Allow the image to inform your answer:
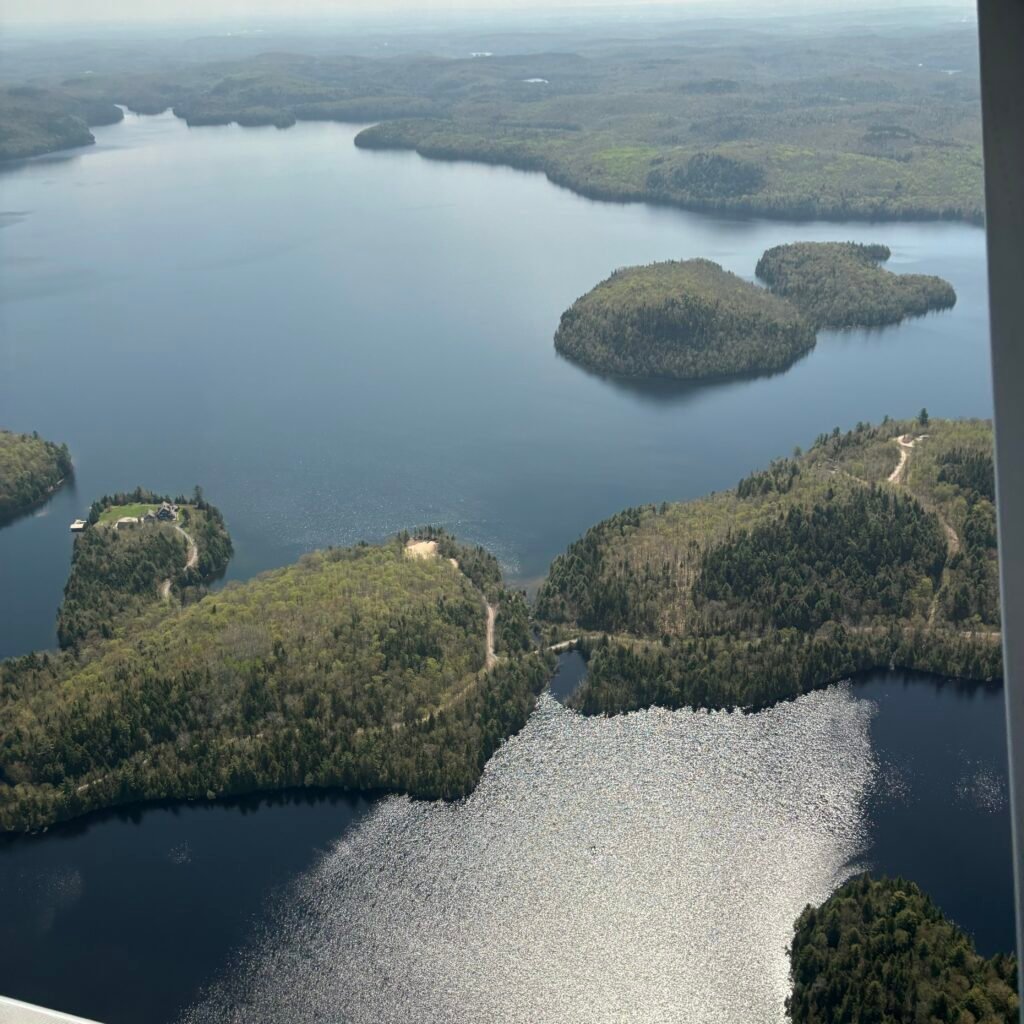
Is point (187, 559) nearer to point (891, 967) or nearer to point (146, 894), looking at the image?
point (146, 894)

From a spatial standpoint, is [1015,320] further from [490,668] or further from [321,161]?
[321,161]

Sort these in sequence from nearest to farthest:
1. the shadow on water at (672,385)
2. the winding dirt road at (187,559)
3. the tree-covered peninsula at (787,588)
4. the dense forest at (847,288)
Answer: the tree-covered peninsula at (787,588) → the winding dirt road at (187,559) → the shadow on water at (672,385) → the dense forest at (847,288)

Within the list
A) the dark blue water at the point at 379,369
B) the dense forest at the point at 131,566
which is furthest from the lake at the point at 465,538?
the dense forest at the point at 131,566

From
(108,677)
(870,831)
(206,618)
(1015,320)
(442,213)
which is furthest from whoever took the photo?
(442,213)

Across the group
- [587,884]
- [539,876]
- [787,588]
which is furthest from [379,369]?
[587,884]

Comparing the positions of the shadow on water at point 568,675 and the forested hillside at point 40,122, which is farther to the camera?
the forested hillside at point 40,122

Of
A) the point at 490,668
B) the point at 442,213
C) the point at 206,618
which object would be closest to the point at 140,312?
the point at 442,213

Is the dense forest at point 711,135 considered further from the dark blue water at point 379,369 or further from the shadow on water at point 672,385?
the shadow on water at point 672,385
